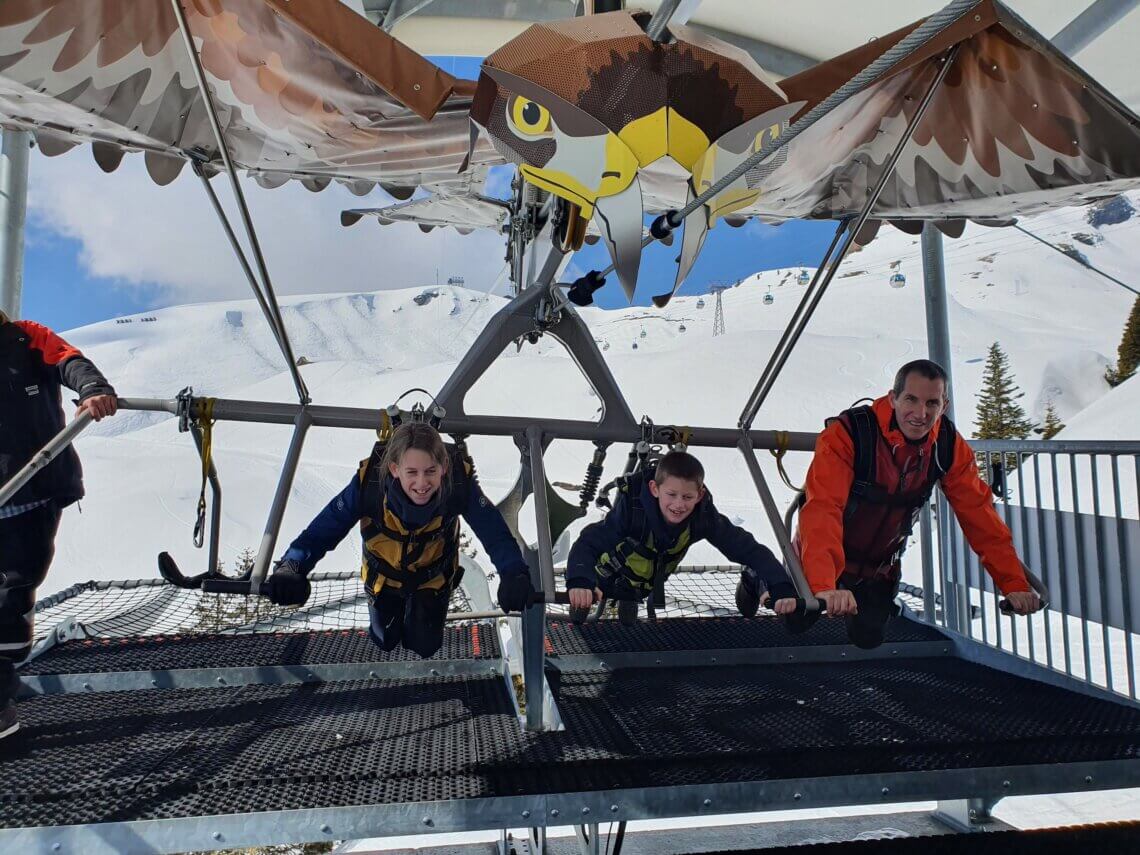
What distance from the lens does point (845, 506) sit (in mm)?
2578

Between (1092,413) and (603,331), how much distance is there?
143 ft

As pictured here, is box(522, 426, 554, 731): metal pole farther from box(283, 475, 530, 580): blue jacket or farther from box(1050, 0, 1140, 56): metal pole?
box(1050, 0, 1140, 56): metal pole

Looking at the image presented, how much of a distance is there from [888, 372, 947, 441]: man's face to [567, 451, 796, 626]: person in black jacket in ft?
2.19

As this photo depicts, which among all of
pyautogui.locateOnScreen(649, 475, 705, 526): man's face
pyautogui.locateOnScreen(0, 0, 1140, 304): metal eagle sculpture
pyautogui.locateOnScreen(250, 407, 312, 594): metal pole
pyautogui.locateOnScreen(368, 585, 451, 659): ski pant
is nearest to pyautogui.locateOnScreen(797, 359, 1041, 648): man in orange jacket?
pyautogui.locateOnScreen(649, 475, 705, 526): man's face

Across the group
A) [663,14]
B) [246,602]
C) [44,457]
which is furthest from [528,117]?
[246,602]

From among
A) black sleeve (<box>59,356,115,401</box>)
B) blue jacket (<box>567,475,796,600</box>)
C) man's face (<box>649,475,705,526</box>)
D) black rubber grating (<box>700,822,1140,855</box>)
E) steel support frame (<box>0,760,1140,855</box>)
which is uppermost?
black sleeve (<box>59,356,115,401</box>)

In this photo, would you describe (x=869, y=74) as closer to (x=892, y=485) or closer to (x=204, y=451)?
(x=892, y=485)

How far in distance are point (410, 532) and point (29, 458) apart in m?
1.31

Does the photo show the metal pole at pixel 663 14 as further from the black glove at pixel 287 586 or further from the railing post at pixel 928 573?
the railing post at pixel 928 573

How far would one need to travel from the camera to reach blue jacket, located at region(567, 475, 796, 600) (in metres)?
2.59

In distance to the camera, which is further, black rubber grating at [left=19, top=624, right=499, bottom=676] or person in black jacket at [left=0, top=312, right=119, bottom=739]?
black rubber grating at [left=19, top=624, right=499, bottom=676]

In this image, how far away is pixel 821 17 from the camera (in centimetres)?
480

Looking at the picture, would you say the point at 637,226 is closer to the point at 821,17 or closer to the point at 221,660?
the point at 221,660

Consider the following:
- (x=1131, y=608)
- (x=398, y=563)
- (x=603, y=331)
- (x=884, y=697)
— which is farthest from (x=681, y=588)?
(x=603, y=331)
